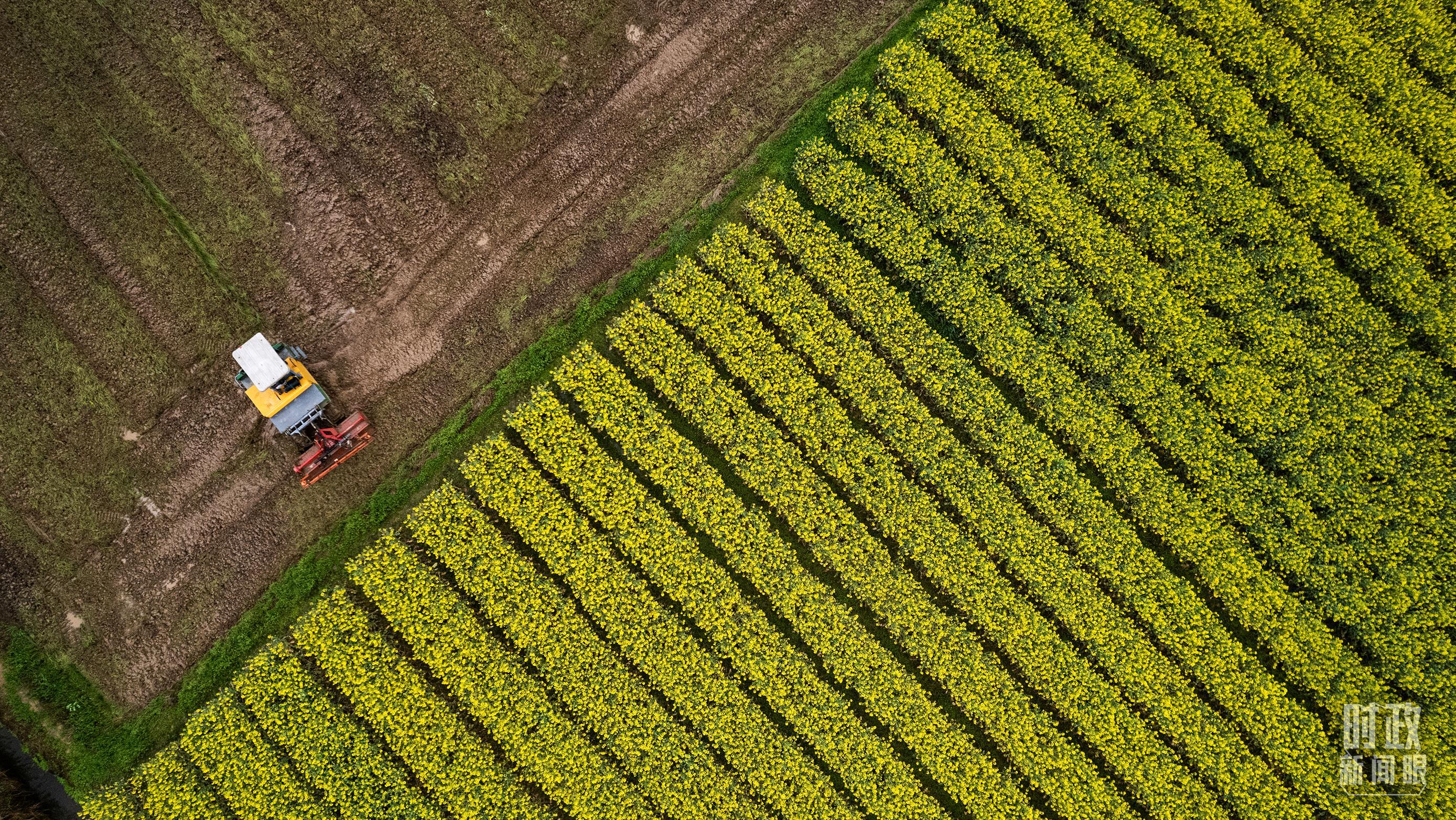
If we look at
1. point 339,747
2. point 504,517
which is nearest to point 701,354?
point 504,517

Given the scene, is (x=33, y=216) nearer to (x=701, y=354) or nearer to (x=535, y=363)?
(x=535, y=363)

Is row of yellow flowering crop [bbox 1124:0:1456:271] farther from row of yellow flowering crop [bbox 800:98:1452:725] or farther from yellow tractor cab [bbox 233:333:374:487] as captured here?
yellow tractor cab [bbox 233:333:374:487]

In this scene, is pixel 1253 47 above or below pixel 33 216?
above

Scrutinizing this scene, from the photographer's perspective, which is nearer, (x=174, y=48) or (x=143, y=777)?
(x=143, y=777)

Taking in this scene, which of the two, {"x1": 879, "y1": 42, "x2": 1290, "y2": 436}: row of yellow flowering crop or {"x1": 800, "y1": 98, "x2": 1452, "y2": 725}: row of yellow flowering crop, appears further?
{"x1": 879, "y1": 42, "x2": 1290, "y2": 436}: row of yellow flowering crop

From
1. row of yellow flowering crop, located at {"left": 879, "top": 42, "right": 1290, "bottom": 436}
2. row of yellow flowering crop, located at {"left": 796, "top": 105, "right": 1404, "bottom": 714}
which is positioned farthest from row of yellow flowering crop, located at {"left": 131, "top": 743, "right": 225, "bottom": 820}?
row of yellow flowering crop, located at {"left": 879, "top": 42, "right": 1290, "bottom": 436}

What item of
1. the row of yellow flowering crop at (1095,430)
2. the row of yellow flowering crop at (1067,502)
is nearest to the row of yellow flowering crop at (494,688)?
the row of yellow flowering crop at (1067,502)
